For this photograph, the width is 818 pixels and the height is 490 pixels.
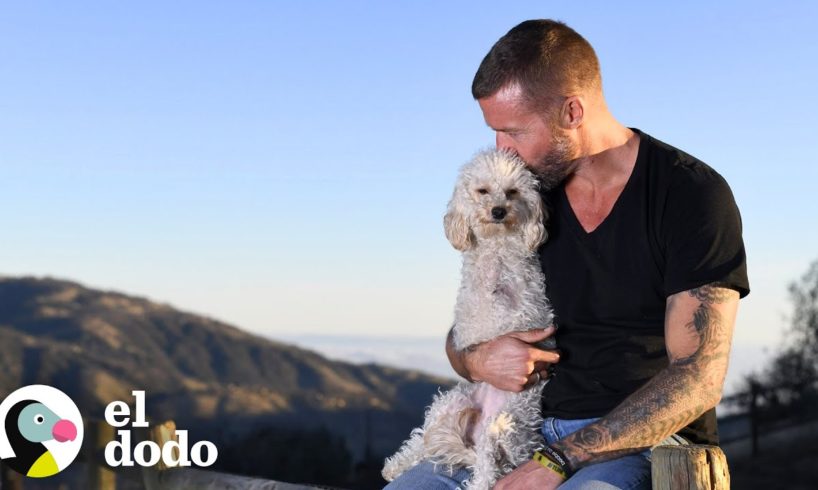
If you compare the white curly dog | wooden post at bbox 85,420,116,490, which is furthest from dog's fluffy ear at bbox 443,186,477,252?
wooden post at bbox 85,420,116,490

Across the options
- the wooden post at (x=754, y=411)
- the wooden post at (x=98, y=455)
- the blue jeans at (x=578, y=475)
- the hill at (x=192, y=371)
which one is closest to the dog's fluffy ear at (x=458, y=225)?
the blue jeans at (x=578, y=475)

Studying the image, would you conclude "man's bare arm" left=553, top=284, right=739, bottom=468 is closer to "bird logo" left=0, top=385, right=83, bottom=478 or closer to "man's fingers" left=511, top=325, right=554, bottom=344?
"man's fingers" left=511, top=325, right=554, bottom=344

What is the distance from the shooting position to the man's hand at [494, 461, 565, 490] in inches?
102

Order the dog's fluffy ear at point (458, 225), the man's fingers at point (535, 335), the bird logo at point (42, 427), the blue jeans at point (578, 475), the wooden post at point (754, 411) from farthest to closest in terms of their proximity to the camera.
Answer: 1. the wooden post at point (754, 411)
2. the bird logo at point (42, 427)
3. the dog's fluffy ear at point (458, 225)
4. the man's fingers at point (535, 335)
5. the blue jeans at point (578, 475)

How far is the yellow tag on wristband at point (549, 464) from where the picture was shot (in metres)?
2.60

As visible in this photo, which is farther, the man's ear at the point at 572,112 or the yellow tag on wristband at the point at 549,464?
the man's ear at the point at 572,112

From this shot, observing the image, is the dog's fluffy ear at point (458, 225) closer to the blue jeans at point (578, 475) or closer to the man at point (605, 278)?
the man at point (605, 278)

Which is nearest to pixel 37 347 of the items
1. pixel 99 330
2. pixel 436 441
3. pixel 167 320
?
pixel 99 330

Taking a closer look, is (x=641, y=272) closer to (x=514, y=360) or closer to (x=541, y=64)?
(x=514, y=360)

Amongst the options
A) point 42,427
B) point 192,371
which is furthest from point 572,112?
point 192,371

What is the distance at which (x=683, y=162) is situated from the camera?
9.09 feet

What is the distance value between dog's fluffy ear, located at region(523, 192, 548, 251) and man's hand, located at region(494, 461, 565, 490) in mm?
761

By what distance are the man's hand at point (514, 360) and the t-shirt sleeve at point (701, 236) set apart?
45 centimetres

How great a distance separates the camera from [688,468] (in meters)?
2.41
